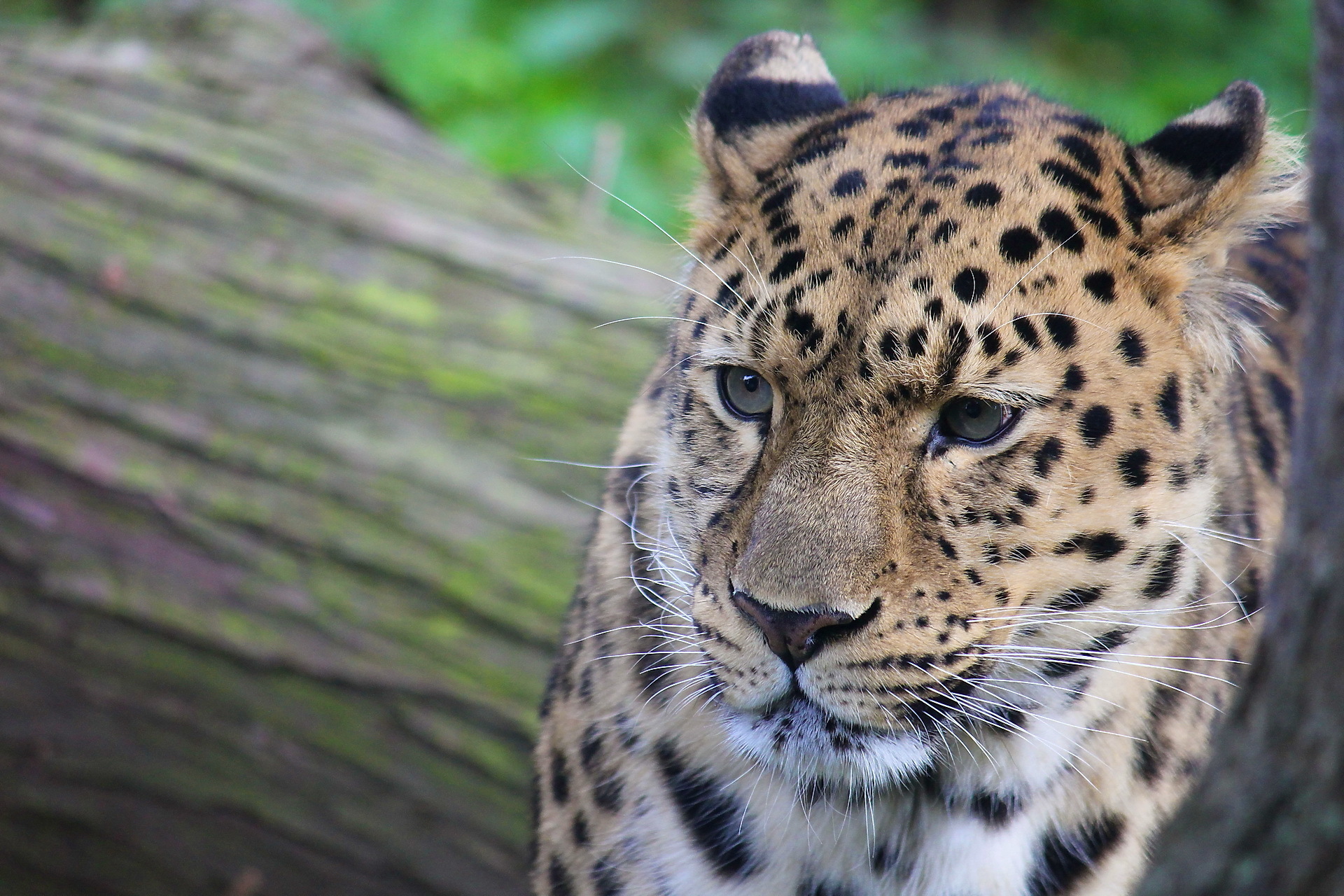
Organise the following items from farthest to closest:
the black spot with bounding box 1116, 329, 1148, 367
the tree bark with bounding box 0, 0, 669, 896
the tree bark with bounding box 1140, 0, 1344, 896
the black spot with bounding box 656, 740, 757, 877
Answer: the tree bark with bounding box 0, 0, 669, 896, the black spot with bounding box 656, 740, 757, 877, the black spot with bounding box 1116, 329, 1148, 367, the tree bark with bounding box 1140, 0, 1344, 896

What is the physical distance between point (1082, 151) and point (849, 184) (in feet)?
1.64

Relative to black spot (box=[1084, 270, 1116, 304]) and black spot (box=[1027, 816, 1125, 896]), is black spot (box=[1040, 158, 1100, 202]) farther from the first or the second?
black spot (box=[1027, 816, 1125, 896])

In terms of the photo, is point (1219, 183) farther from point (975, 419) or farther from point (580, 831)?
point (580, 831)

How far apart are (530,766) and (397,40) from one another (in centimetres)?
734

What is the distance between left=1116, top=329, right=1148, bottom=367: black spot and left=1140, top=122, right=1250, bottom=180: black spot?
389 millimetres

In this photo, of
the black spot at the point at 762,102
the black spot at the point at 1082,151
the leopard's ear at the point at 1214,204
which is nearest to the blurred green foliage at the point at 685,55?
the black spot at the point at 762,102

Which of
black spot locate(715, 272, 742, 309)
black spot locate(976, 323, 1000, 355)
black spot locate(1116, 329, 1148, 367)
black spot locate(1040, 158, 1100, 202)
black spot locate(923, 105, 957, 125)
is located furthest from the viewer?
black spot locate(923, 105, 957, 125)

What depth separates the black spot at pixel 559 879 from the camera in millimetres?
3396

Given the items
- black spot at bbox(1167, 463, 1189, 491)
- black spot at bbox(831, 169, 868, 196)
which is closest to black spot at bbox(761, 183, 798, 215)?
black spot at bbox(831, 169, 868, 196)

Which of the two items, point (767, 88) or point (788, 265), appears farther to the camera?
point (767, 88)

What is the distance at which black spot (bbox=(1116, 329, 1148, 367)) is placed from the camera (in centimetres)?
270

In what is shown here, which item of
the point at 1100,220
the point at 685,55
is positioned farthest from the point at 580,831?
the point at 685,55

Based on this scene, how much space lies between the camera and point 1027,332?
104 inches

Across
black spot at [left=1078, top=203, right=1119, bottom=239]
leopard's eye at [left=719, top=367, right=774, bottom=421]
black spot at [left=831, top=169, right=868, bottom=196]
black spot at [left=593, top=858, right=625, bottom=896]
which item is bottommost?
black spot at [left=593, top=858, right=625, bottom=896]
